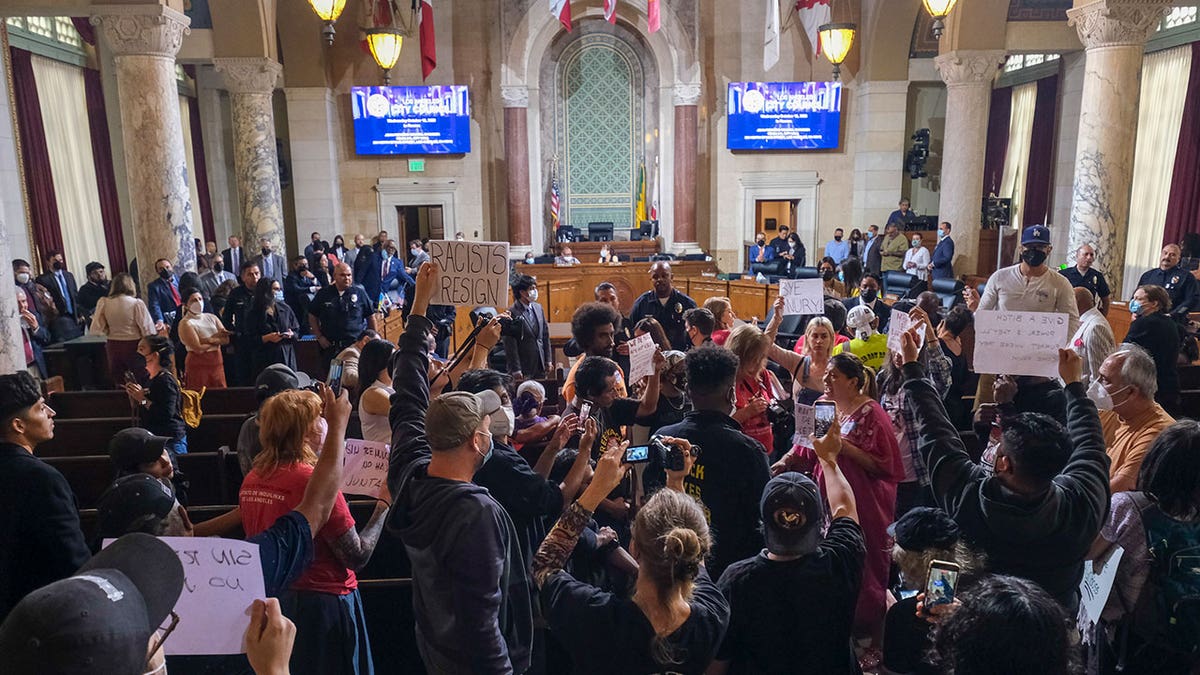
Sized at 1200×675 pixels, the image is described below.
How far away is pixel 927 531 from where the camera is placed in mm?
2514

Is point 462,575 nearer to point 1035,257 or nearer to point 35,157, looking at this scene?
point 1035,257

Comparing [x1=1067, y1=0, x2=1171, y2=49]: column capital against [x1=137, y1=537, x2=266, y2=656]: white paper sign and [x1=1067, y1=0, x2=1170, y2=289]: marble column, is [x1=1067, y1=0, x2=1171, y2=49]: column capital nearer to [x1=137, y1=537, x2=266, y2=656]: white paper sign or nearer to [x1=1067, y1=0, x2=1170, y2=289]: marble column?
[x1=1067, y1=0, x2=1170, y2=289]: marble column

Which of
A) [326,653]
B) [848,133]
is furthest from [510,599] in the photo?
[848,133]

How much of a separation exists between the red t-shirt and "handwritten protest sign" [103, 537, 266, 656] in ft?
2.00

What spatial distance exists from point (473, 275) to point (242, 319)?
428 cm

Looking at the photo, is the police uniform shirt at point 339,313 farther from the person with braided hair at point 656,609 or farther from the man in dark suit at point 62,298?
the person with braided hair at point 656,609

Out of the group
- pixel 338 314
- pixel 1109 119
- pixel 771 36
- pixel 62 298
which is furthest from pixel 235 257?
pixel 1109 119

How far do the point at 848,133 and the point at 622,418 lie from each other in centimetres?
1446

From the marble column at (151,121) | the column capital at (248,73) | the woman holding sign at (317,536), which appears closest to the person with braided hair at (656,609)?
the woman holding sign at (317,536)

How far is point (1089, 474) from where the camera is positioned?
95.7 inches

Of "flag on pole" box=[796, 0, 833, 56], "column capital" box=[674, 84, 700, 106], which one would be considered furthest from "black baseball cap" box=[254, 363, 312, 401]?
"column capital" box=[674, 84, 700, 106]

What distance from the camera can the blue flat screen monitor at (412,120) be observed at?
616 inches

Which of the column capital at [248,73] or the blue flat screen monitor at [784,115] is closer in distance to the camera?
the column capital at [248,73]

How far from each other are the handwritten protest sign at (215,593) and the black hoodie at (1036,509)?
2.05m
